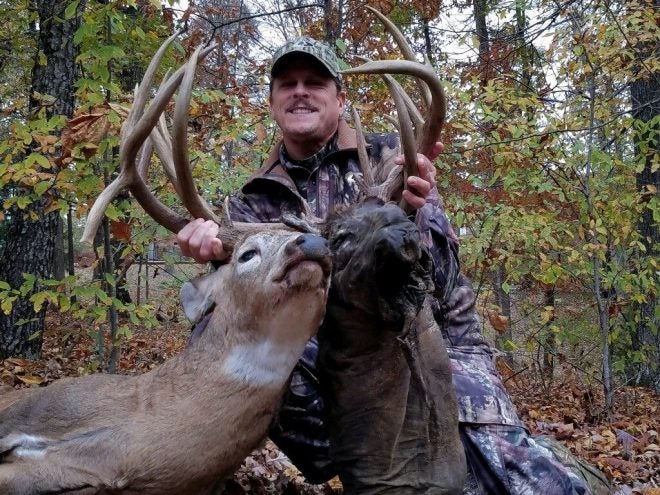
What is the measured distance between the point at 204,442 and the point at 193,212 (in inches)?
48.3

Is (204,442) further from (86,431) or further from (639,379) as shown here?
(639,379)

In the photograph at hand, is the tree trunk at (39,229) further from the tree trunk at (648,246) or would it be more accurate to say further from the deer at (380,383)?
the tree trunk at (648,246)

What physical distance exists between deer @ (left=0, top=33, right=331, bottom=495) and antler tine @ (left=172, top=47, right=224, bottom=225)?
0.29 ft

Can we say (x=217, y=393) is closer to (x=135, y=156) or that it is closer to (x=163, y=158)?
(x=135, y=156)

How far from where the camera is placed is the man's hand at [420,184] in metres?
3.18

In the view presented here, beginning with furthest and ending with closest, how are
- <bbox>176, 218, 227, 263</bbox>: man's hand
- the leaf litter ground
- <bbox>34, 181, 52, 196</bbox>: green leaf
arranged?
<bbox>34, 181, 52, 196</bbox>: green leaf → the leaf litter ground → <bbox>176, 218, 227, 263</bbox>: man's hand

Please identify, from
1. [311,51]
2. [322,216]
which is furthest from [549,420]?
[311,51]

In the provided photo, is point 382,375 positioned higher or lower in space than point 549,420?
higher

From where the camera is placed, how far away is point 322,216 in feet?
13.0

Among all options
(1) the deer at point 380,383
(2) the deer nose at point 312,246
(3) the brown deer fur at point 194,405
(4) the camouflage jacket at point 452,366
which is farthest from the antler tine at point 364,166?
(2) the deer nose at point 312,246

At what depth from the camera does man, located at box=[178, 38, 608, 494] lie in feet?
10.7

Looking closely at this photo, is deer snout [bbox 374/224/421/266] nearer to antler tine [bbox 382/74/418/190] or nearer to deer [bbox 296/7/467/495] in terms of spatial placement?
deer [bbox 296/7/467/495]

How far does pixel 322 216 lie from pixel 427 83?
116cm

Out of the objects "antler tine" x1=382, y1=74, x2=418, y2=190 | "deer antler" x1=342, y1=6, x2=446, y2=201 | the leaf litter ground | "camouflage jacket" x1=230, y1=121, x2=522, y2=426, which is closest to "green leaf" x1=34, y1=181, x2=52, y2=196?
the leaf litter ground
